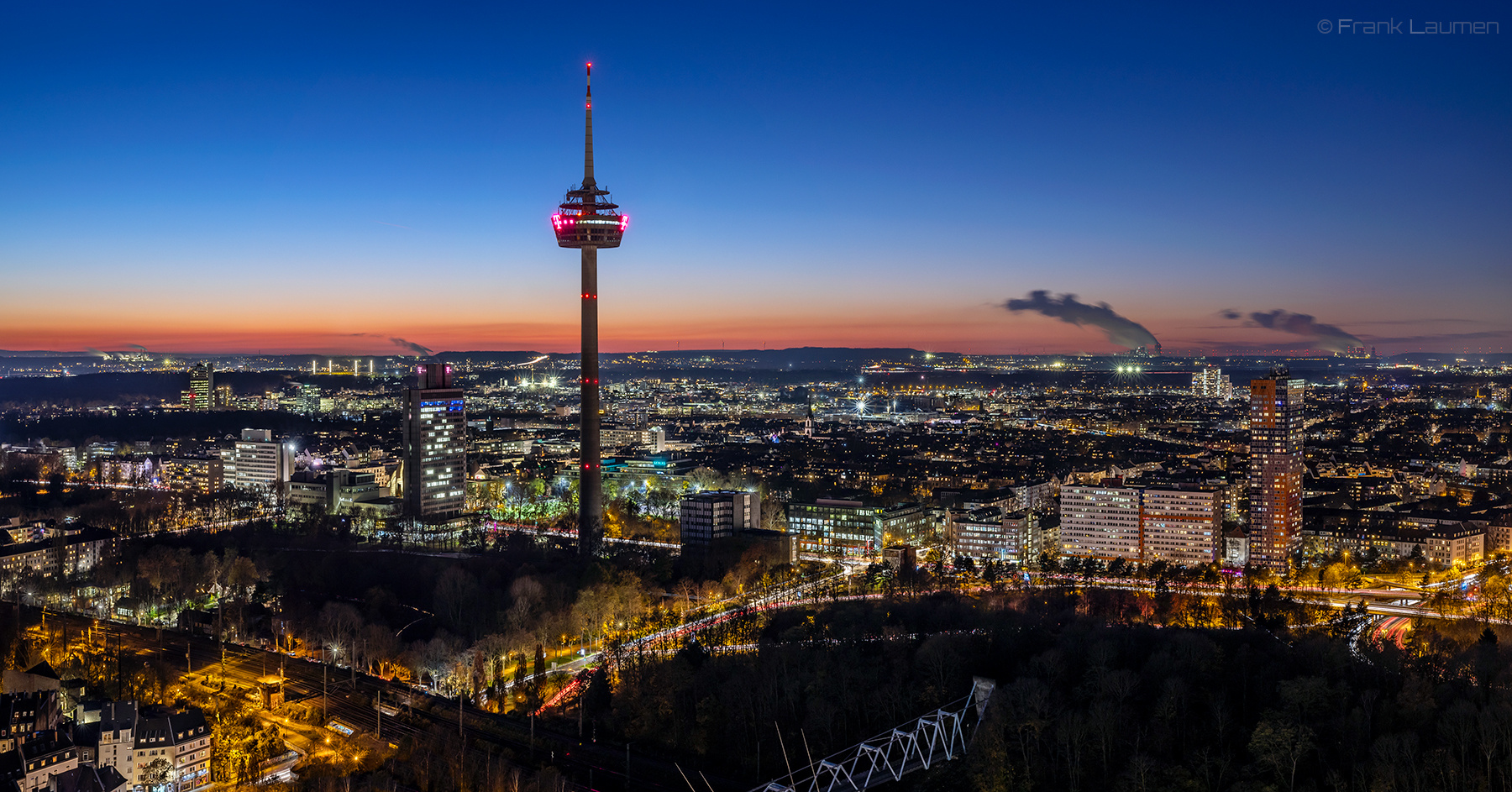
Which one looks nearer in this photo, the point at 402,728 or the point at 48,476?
the point at 402,728

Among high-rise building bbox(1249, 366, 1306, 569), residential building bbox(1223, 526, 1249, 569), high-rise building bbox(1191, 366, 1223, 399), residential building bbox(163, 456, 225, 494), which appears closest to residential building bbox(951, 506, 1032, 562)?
residential building bbox(1223, 526, 1249, 569)

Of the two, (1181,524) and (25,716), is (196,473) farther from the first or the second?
(1181,524)

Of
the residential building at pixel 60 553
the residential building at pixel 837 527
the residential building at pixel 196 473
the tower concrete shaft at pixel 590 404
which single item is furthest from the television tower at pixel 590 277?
the residential building at pixel 196 473

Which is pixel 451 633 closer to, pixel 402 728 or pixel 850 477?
pixel 402 728

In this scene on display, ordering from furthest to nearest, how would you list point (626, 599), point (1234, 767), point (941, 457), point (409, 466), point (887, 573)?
1. point (941, 457)
2. point (409, 466)
3. point (887, 573)
4. point (626, 599)
5. point (1234, 767)

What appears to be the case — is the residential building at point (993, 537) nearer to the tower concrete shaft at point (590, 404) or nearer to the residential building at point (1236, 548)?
the residential building at point (1236, 548)

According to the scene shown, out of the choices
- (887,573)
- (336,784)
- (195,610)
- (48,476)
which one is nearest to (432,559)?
(195,610)

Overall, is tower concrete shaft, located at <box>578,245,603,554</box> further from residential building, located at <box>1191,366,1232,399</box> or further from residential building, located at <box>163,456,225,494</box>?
residential building, located at <box>1191,366,1232,399</box>
